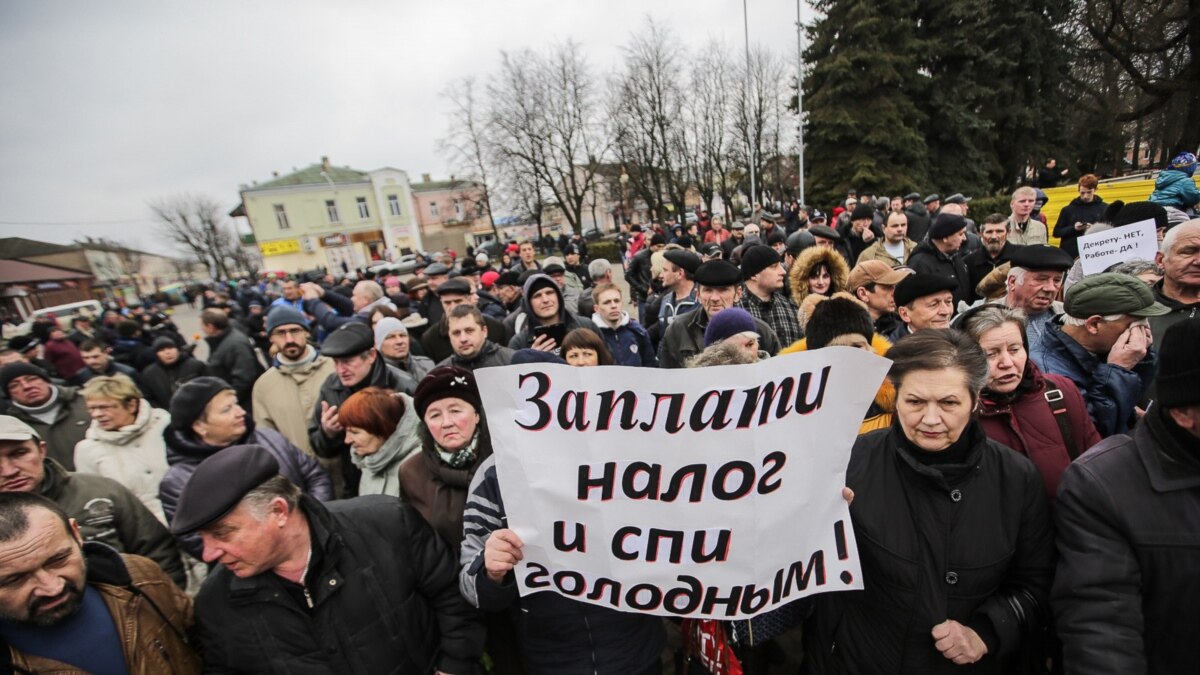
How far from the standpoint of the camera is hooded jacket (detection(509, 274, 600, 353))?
180 inches

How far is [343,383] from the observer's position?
3.34 metres

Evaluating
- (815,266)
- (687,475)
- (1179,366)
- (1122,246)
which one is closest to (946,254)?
(1122,246)

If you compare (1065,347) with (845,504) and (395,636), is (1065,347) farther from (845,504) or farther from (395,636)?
(395,636)

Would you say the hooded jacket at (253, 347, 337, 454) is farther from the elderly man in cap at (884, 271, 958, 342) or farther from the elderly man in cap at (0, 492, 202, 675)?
the elderly man in cap at (884, 271, 958, 342)

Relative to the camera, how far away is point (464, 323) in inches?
143

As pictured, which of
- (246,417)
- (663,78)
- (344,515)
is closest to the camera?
(344,515)

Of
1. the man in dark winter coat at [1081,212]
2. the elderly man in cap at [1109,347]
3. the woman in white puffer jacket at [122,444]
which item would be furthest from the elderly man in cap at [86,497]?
the man in dark winter coat at [1081,212]

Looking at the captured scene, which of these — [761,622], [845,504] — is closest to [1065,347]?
[845,504]

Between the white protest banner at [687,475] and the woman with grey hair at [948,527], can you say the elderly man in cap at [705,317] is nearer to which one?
the woman with grey hair at [948,527]

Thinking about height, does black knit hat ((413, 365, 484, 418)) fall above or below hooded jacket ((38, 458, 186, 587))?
above

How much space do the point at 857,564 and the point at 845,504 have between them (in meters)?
0.21

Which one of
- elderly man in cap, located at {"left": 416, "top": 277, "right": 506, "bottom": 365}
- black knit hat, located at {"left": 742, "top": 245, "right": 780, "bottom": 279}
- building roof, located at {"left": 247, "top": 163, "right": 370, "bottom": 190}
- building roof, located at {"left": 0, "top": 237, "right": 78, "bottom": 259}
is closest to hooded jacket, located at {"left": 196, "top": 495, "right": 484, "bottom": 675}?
elderly man in cap, located at {"left": 416, "top": 277, "right": 506, "bottom": 365}

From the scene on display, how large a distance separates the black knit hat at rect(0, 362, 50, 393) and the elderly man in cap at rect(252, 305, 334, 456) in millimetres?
1773

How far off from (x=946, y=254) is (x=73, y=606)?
22.3 ft
